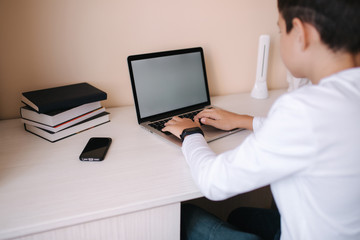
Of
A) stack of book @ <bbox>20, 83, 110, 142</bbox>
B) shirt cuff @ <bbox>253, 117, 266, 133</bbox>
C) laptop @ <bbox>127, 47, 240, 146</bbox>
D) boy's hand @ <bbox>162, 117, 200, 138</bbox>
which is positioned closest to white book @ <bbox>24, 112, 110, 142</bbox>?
stack of book @ <bbox>20, 83, 110, 142</bbox>

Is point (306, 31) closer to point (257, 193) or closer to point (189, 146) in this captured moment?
point (189, 146)

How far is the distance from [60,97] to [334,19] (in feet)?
2.66

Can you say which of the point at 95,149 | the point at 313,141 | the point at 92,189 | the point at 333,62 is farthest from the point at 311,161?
the point at 95,149

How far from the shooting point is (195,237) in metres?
0.83

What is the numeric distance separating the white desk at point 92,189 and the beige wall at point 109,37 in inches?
11.1

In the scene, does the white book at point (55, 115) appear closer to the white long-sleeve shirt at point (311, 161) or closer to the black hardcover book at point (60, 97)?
the black hardcover book at point (60, 97)

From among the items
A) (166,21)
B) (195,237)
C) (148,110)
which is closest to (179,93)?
(148,110)

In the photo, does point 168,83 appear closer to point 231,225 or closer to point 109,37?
point 109,37

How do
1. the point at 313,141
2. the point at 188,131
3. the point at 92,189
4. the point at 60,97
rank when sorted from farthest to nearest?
the point at 60,97 → the point at 188,131 → the point at 92,189 → the point at 313,141

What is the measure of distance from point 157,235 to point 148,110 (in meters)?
0.47

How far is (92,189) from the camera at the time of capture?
26.5 inches

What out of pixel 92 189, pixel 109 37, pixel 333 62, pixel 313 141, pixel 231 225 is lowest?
pixel 231 225

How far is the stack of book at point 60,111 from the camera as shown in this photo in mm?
882

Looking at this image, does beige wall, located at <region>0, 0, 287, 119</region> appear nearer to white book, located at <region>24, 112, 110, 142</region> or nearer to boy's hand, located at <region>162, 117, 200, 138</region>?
white book, located at <region>24, 112, 110, 142</region>
